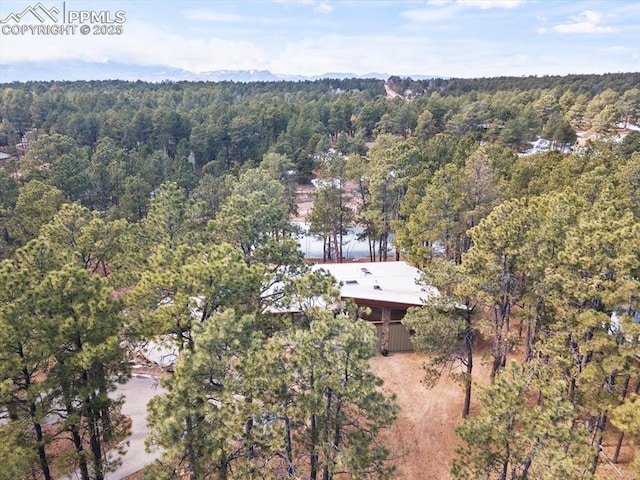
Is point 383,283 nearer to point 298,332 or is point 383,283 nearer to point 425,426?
point 425,426

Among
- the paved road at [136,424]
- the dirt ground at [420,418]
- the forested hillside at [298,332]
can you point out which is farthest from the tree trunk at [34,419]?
the dirt ground at [420,418]

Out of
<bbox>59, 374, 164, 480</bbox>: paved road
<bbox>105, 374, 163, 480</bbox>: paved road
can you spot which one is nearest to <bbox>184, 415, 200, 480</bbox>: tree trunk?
<bbox>59, 374, 164, 480</bbox>: paved road

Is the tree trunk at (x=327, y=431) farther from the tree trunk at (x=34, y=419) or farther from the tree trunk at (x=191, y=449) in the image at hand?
the tree trunk at (x=34, y=419)

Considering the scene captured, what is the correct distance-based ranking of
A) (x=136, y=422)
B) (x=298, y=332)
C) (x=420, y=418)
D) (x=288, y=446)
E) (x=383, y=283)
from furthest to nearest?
(x=383, y=283) → (x=420, y=418) → (x=136, y=422) → (x=288, y=446) → (x=298, y=332)

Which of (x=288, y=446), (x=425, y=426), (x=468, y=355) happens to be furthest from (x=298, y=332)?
(x=425, y=426)

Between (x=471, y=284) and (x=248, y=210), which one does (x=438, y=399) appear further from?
(x=248, y=210)

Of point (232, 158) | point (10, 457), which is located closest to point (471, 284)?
point (10, 457)

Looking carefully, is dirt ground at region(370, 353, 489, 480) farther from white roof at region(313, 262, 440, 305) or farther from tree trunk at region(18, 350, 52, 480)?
tree trunk at region(18, 350, 52, 480)

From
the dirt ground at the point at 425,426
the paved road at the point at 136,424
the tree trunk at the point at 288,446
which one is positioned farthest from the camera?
the dirt ground at the point at 425,426

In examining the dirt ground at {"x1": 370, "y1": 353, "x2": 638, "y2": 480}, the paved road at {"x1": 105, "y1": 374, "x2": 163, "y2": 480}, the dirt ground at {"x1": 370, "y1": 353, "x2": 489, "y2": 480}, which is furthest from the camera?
the dirt ground at {"x1": 370, "y1": 353, "x2": 489, "y2": 480}
